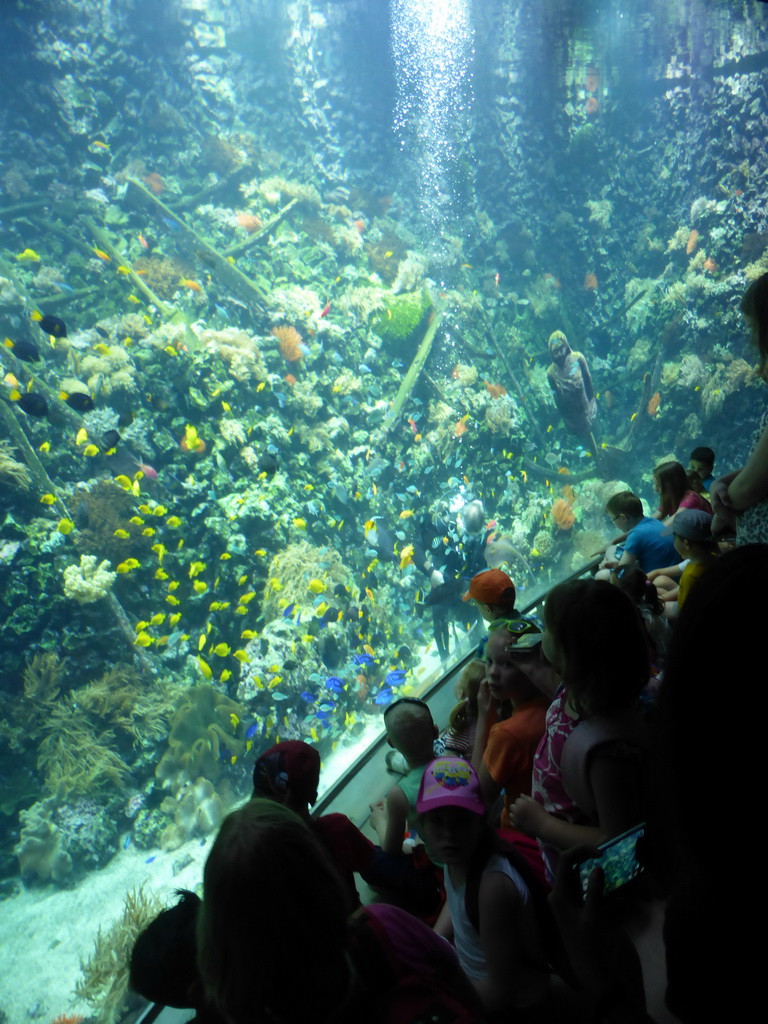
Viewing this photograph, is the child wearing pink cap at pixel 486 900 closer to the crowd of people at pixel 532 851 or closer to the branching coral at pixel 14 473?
the crowd of people at pixel 532 851

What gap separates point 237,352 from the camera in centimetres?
1001

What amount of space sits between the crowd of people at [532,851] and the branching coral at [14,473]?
27.2 ft

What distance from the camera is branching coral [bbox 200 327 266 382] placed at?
387 inches

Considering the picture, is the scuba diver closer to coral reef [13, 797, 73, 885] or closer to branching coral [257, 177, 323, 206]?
coral reef [13, 797, 73, 885]

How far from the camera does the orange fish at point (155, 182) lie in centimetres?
1637

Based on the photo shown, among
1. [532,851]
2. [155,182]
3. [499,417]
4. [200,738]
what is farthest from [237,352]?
[155,182]

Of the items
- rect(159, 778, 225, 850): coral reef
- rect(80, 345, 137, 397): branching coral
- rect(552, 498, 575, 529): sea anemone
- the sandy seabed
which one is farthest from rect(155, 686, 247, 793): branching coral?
rect(552, 498, 575, 529): sea anemone

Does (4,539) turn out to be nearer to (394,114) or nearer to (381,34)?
(394,114)

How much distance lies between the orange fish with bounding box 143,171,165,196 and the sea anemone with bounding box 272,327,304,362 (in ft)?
28.2

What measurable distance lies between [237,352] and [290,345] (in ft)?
7.27

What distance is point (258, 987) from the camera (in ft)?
2.47

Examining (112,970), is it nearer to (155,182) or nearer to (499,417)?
(499,417)

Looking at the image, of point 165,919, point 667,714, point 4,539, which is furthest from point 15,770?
point 667,714

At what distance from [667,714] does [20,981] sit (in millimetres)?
7739
